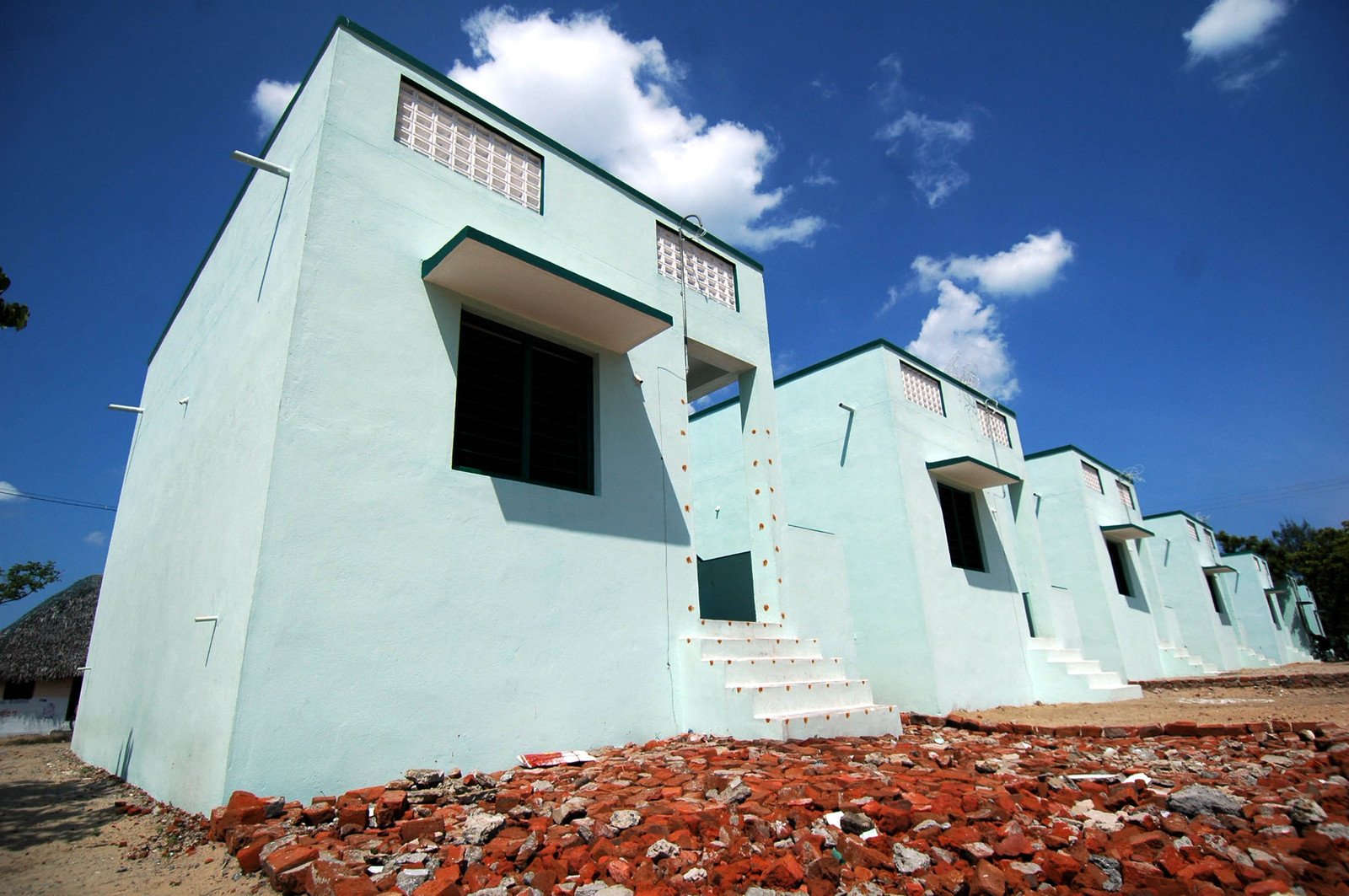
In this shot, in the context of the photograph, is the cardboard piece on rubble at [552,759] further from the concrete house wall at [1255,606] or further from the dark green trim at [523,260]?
the concrete house wall at [1255,606]

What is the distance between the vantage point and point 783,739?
17.7ft

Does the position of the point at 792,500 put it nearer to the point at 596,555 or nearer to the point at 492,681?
the point at 596,555

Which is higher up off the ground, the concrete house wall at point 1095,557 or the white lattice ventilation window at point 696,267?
the white lattice ventilation window at point 696,267

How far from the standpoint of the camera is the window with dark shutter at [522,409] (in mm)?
5445

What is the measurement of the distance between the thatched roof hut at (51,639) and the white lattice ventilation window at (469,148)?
12.5m

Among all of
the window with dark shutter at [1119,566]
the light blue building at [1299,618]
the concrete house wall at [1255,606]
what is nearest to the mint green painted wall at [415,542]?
the window with dark shutter at [1119,566]

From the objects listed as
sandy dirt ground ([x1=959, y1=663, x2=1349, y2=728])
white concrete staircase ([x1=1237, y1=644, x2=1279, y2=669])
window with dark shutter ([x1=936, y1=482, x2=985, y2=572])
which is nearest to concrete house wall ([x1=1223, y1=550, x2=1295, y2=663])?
white concrete staircase ([x1=1237, y1=644, x2=1279, y2=669])

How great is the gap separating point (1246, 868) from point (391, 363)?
5.24 meters

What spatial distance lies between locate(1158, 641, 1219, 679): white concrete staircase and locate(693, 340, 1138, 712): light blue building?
6.57 meters

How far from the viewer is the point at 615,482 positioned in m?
6.10

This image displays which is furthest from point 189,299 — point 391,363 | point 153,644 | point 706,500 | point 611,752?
point 706,500

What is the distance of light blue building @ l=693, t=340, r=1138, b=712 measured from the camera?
976cm

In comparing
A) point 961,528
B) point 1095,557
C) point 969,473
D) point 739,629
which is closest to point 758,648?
point 739,629

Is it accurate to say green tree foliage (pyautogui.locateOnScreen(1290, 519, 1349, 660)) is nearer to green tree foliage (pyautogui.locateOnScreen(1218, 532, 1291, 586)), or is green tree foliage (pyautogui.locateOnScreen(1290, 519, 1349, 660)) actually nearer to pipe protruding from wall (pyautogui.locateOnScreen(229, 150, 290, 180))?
green tree foliage (pyautogui.locateOnScreen(1218, 532, 1291, 586))
